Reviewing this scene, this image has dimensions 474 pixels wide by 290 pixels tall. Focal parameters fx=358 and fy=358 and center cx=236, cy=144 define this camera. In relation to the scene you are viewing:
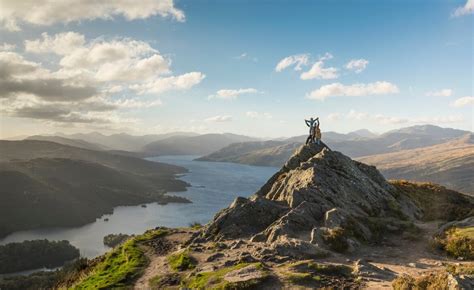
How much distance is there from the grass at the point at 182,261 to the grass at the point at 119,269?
8.89ft

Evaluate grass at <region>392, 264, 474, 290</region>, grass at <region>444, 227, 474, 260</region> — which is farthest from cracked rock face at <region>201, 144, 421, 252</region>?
grass at <region>392, 264, 474, 290</region>

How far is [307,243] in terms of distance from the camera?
30.1 metres

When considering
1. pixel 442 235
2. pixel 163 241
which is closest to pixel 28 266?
pixel 163 241

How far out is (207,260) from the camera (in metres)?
31.2

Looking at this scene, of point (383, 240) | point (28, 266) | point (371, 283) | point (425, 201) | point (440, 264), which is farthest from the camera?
point (28, 266)

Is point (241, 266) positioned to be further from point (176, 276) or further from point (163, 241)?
point (163, 241)

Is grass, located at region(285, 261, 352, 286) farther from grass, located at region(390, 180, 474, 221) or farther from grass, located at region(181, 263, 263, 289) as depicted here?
grass, located at region(390, 180, 474, 221)

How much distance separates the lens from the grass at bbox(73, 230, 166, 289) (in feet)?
99.7

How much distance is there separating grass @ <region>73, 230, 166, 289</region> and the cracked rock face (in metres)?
7.72

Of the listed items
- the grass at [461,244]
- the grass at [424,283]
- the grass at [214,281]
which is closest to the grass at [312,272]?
the grass at [214,281]

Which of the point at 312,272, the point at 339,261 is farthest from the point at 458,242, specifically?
the point at 312,272

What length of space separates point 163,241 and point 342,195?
22.0 m

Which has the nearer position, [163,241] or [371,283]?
[371,283]

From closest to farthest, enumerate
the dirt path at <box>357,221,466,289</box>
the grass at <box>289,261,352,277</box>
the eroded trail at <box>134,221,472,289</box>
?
the eroded trail at <box>134,221,472,289</box> → the grass at <box>289,261,352,277</box> → the dirt path at <box>357,221,466,289</box>
